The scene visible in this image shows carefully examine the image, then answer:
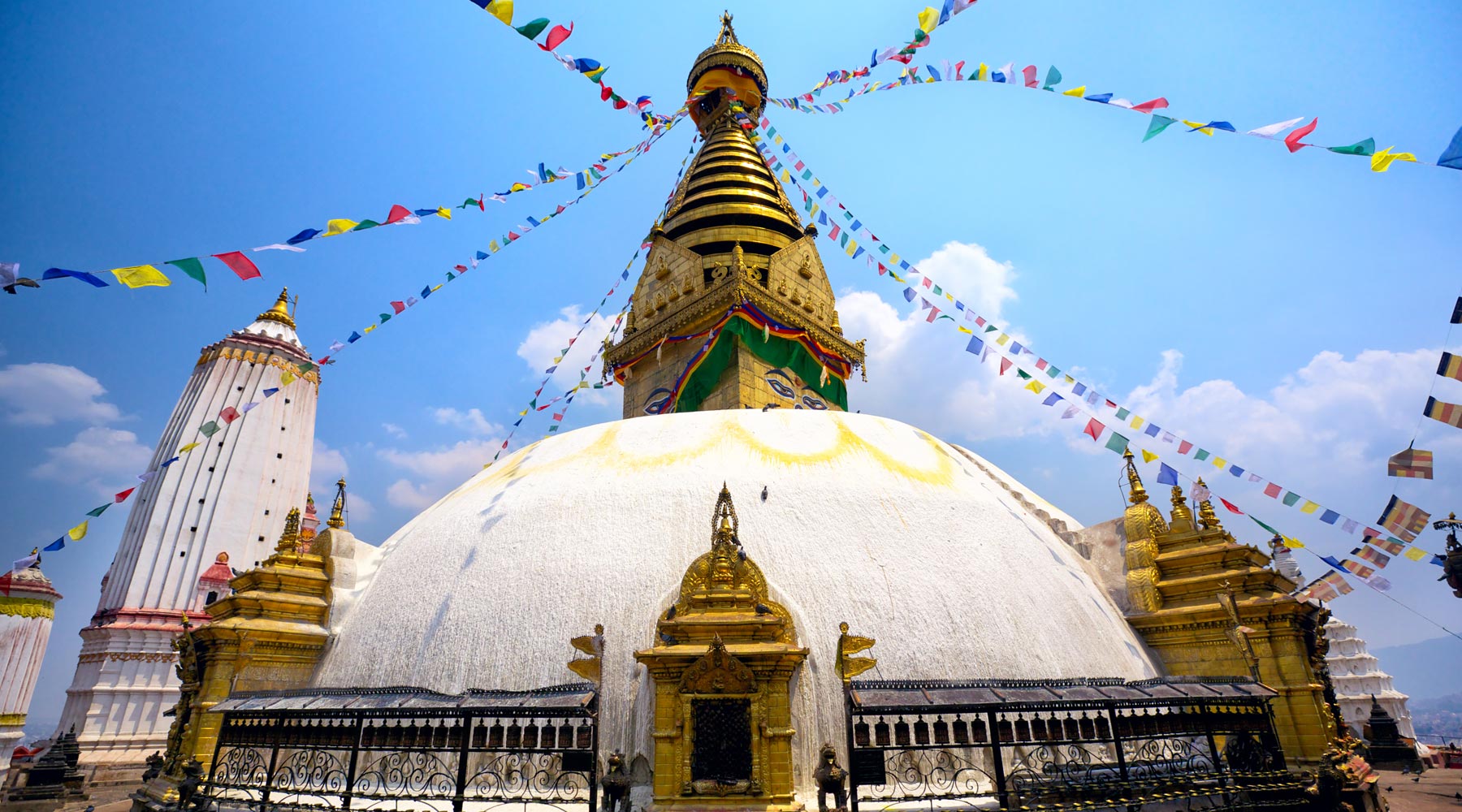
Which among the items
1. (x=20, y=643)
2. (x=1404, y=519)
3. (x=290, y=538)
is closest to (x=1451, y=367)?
(x=1404, y=519)

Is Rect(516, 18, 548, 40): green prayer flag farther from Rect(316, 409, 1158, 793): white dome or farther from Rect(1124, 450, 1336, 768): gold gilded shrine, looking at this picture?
Rect(1124, 450, 1336, 768): gold gilded shrine

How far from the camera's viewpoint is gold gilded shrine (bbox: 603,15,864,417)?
18359mm

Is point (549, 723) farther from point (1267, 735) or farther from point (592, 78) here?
point (592, 78)

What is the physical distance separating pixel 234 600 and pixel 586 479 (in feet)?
15.6

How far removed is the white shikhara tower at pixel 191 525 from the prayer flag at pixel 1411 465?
2343cm

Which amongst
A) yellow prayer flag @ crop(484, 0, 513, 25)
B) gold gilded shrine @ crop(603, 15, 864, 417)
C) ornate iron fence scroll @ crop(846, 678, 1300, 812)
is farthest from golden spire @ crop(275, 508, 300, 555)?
gold gilded shrine @ crop(603, 15, 864, 417)

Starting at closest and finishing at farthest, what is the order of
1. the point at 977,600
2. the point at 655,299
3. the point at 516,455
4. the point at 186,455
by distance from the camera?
the point at 977,600
the point at 516,455
the point at 655,299
the point at 186,455

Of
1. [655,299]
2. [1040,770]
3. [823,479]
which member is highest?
[655,299]

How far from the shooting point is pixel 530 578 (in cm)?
845

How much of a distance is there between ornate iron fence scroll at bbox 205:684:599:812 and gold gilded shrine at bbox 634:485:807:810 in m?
0.70

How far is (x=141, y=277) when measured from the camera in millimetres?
7316

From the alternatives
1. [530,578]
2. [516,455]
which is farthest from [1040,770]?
[516,455]

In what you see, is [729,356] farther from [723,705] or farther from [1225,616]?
[723,705]

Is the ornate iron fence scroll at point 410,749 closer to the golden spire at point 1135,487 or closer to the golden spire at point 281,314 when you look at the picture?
the golden spire at point 1135,487
